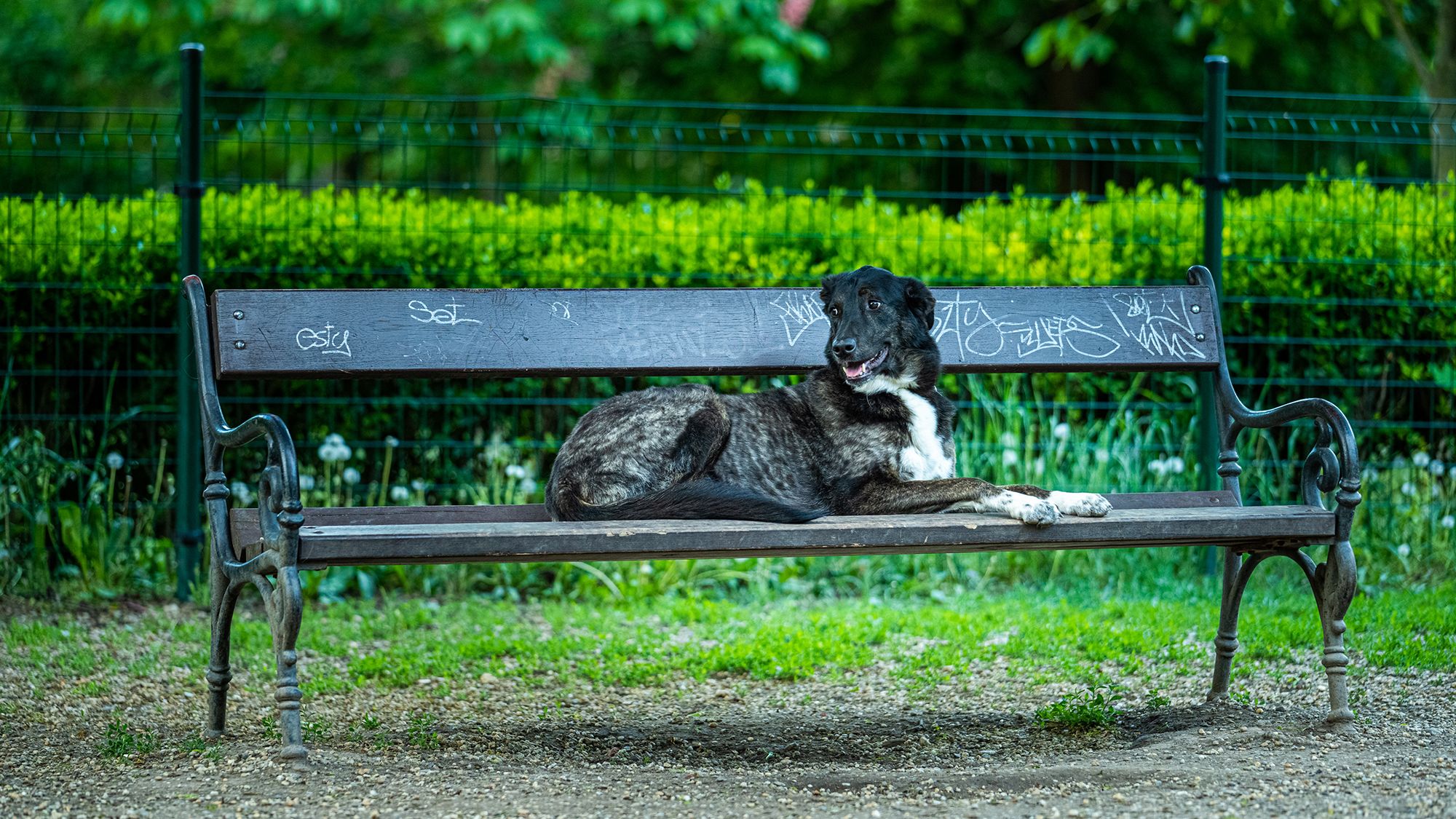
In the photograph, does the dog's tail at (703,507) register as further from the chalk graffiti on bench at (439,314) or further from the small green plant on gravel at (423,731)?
the chalk graffiti on bench at (439,314)

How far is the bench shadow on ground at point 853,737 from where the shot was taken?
3955 millimetres

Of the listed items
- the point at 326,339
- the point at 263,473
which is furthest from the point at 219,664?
the point at 326,339

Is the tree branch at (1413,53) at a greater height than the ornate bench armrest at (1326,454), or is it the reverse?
the tree branch at (1413,53)

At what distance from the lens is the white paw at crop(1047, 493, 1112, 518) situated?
3869 millimetres

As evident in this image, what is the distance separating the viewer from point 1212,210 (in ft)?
21.0

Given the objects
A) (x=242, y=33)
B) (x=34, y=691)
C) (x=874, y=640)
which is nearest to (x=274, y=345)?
(x=34, y=691)

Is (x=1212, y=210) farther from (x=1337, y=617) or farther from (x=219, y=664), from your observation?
(x=219, y=664)

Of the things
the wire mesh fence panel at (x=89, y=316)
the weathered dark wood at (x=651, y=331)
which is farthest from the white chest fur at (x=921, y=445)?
the wire mesh fence panel at (x=89, y=316)

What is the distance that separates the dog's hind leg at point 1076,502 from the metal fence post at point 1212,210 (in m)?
2.68

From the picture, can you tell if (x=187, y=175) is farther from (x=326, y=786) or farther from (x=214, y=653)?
(x=326, y=786)

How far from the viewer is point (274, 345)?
439 cm

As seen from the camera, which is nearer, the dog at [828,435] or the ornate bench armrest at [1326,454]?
the ornate bench armrest at [1326,454]

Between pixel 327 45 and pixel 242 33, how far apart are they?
0.83m

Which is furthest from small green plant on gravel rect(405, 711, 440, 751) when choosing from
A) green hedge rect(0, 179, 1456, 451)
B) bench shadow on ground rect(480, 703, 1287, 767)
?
green hedge rect(0, 179, 1456, 451)
